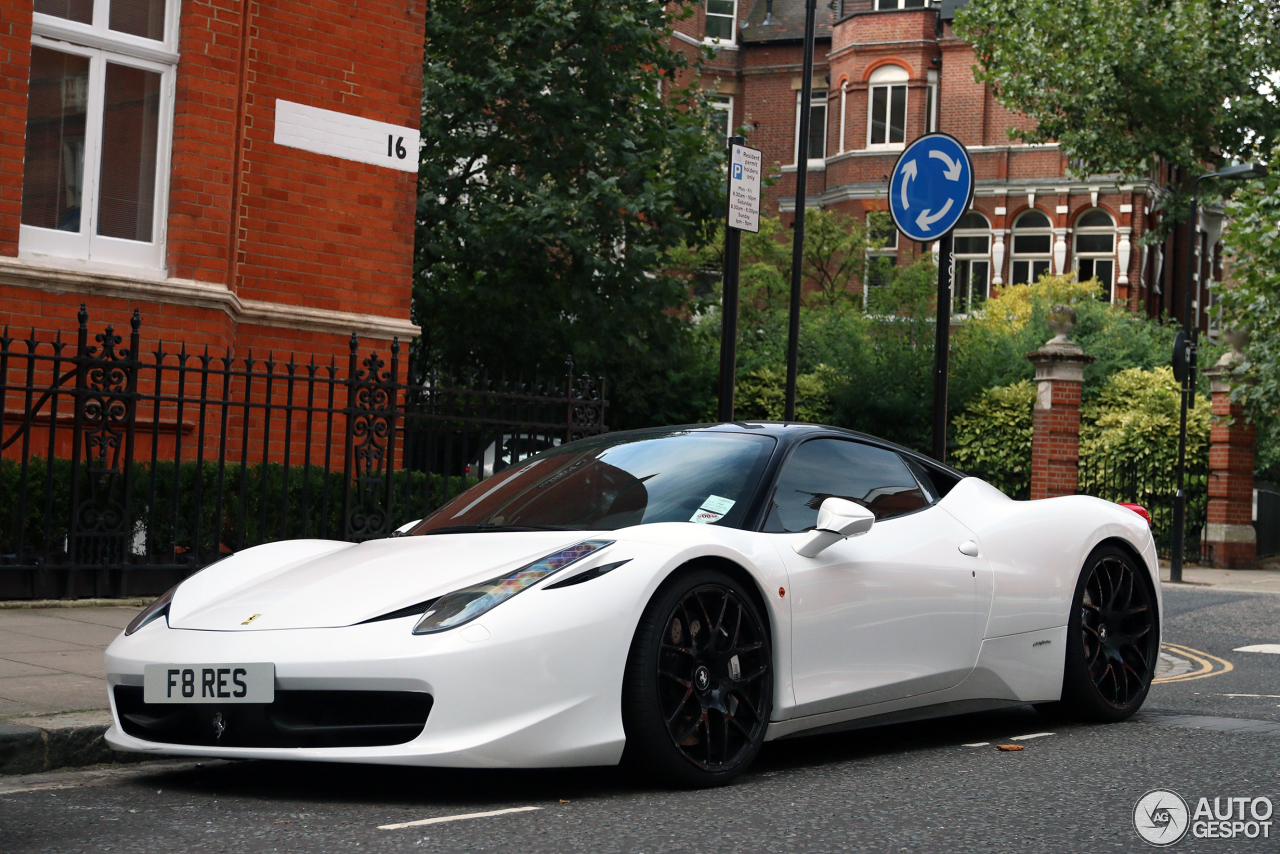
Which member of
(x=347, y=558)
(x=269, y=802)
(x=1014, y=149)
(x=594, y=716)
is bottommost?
(x=269, y=802)

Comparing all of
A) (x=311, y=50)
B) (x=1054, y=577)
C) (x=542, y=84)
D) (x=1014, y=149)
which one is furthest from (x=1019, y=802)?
(x=1014, y=149)

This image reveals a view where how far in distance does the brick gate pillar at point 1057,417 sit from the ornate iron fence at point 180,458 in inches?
576

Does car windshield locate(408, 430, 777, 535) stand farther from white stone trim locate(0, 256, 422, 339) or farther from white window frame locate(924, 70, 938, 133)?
white window frame locate(924, 70, 938, 133)

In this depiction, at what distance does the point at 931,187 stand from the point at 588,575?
5.71 metres

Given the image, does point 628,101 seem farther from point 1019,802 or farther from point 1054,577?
point 1019,802

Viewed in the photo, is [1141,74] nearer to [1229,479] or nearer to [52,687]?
[1229,479]

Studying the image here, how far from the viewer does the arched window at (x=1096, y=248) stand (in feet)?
131

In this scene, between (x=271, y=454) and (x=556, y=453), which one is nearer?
(x=556, y=453)

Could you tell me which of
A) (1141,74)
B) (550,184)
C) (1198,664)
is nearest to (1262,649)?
(1198,664)

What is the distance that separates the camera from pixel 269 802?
452 cm

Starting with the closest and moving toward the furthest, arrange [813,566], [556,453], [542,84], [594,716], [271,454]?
1. [594,716]
2. [813,566]
3. [556,453]
4. [271,454]
5. [542,84]

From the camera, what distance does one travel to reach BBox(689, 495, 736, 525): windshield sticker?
5.25 metres

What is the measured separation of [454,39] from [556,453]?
676 inches

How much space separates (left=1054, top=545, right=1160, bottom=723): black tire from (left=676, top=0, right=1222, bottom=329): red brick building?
106 ft
